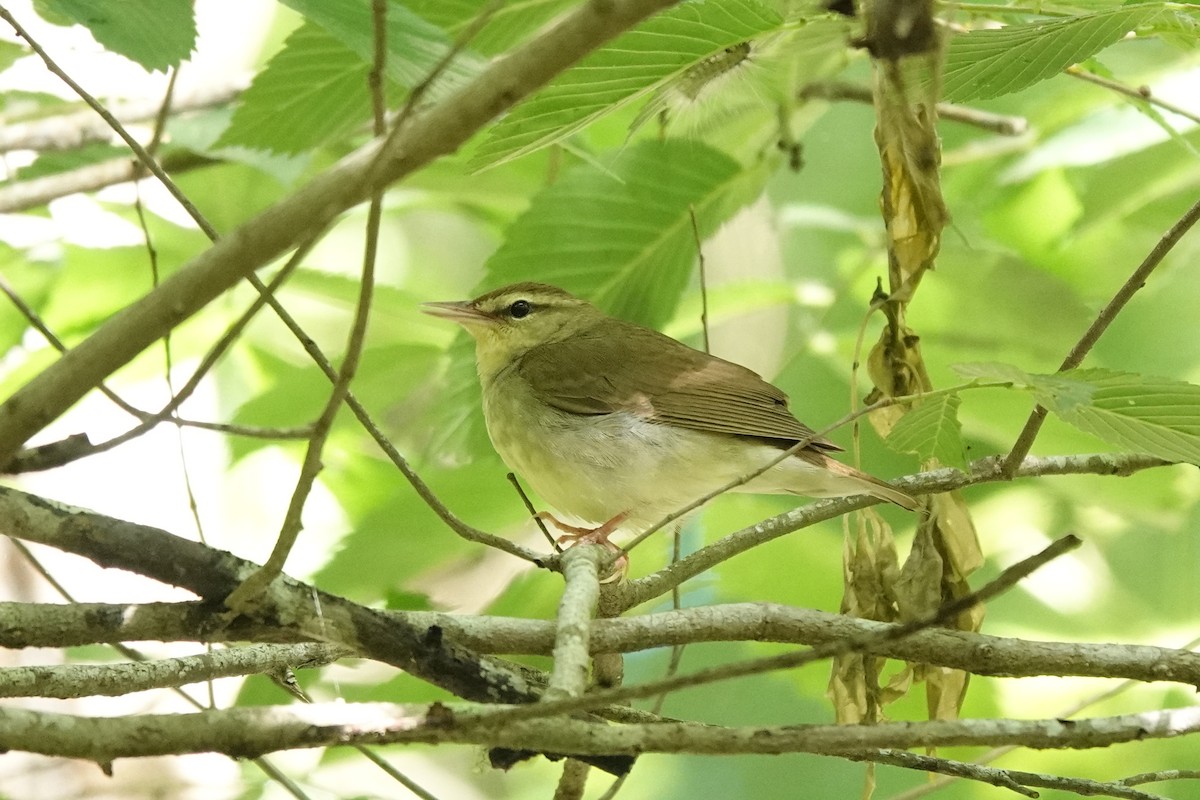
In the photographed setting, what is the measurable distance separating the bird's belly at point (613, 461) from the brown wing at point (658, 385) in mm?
68

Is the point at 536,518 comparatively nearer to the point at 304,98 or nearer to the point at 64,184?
the point at 304,98

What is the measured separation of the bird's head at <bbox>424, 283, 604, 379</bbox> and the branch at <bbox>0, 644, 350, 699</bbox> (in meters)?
1.92

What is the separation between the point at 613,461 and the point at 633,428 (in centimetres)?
15

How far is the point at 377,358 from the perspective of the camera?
3986 mm

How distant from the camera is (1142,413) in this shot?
2156 mm

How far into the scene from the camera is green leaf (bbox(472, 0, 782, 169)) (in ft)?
8.03

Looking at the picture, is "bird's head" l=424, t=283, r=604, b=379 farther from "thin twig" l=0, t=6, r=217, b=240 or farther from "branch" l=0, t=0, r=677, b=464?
"branch" l=0, t=0, r=677, b=464

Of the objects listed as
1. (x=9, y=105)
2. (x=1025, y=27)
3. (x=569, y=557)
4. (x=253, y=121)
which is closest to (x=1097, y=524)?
(x=1025, y=27)

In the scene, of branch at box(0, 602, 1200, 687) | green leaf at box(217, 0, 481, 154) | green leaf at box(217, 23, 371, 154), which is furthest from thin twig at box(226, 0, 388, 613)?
green leaf at box(217, 23, 371, 154)

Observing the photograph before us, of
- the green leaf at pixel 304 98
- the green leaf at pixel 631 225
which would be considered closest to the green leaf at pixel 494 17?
the green leaf at pixel 304 98

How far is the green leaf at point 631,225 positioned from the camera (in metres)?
3.71

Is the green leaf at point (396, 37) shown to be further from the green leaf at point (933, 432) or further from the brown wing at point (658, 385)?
the brown wing at point (658, 385)

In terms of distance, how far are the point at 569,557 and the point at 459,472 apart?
5.04 feet

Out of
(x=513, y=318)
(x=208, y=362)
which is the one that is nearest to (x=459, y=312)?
(x=513, y=318)
